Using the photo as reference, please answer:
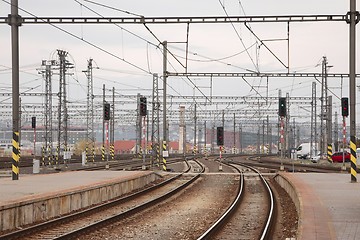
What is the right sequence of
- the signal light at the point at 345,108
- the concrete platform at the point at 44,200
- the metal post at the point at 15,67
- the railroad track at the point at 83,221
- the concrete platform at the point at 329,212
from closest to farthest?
the concrete platform at the point at 329,212
the railroad track at the point at 83,221
the concrete platform at the point at 44,200
the metal post at the point at 15,67
the signal light at the point at 345,108

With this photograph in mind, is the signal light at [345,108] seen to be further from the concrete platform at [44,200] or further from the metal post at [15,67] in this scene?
the metal post at [15,67]

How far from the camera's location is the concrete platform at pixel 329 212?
13.3m

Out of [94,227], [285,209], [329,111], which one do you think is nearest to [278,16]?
[285,209]

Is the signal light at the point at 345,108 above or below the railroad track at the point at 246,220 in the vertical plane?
above

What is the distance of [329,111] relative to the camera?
2601 inches

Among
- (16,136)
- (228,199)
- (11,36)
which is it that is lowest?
(228,199)

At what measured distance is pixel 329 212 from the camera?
55.8 ft

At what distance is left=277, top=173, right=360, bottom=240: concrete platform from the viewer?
43.6ft

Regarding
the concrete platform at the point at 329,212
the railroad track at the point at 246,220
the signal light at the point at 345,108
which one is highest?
the signal light at the point at 345,108

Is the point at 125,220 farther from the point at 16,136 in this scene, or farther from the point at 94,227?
the point at 16,136

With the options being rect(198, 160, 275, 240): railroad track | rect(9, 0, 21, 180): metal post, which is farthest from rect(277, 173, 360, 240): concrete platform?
rect(9, 0, 21, 180): metal post

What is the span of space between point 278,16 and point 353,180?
8.62 metres

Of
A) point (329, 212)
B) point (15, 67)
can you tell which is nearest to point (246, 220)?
point (329, 212)

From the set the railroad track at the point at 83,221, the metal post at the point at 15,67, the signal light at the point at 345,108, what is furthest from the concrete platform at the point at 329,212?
the metal post at the point at 15,67
